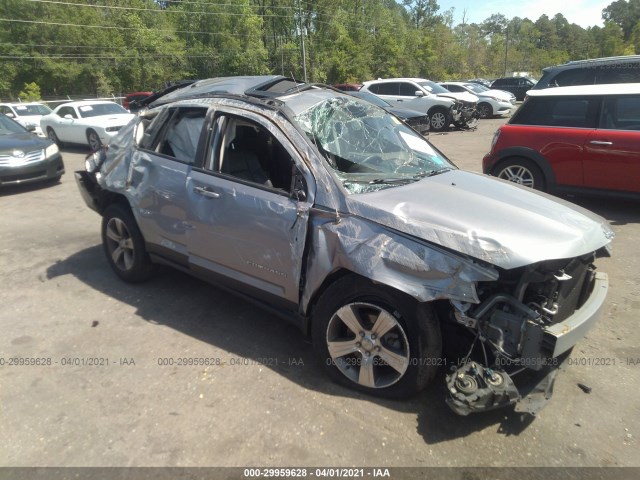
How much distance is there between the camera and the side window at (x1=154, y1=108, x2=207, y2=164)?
376cm

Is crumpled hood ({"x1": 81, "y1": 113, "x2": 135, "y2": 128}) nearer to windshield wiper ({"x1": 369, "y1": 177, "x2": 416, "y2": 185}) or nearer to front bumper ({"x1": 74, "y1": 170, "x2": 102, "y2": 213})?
front bumper ({"x1": 74, "y1": 170, "x2": 102, "y2": 213})

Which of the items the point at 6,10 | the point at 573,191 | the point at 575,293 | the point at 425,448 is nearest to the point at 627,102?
the point at 573,191

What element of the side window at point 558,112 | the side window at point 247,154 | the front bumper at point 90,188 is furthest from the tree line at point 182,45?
the side window at point 247,154

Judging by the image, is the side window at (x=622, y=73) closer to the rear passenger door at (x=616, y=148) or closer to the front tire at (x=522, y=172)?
the rear passenger door at (x=616, y=148)

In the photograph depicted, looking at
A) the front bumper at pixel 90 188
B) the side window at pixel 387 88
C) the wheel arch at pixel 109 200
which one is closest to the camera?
the wheel arch at pixel 109 200

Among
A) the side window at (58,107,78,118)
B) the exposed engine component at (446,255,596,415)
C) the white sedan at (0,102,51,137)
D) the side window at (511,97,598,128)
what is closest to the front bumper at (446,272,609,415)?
the exposed engine component at (446,255,596,415)

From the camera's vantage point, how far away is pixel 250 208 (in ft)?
10.5

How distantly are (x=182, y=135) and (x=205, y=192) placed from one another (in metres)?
0.77

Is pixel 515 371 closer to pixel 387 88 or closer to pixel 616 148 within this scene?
pixel 616 148

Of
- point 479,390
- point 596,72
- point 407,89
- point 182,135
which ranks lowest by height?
point 479,390

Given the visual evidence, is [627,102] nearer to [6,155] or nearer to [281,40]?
[6,155]

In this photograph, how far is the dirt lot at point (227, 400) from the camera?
2.48 m

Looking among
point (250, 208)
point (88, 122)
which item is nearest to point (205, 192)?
point (250, 208)

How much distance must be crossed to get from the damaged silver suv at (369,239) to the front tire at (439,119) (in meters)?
13.3
